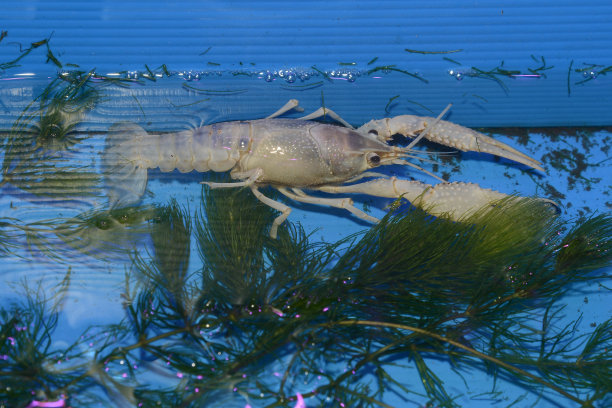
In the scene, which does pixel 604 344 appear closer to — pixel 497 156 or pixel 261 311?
pixel 497 156

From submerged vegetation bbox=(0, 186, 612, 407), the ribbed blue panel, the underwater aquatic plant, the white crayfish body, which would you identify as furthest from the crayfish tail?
submerged vegetation bbox=(0, 186, 612, 407)

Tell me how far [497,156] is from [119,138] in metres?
2.26

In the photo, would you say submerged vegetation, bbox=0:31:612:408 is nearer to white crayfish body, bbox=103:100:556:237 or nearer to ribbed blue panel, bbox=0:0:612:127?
white crayfish body, bbox=103:100:556:237

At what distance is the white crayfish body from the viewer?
2730 mm

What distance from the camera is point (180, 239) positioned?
2670 millimetres

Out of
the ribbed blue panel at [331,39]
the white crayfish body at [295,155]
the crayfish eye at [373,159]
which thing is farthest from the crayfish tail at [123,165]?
the crayfish eye at [373,159]

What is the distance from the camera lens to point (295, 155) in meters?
2.74

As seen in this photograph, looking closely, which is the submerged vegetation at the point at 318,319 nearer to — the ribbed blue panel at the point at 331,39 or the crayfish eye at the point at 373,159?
the crayfish eye at the point at 373,159

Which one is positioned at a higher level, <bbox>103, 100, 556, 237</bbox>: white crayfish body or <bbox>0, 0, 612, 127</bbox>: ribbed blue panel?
<bbox>0, 0, 612, 127</bbox>: ribbed blue panel

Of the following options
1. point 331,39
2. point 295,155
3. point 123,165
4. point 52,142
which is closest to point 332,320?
point 295,155

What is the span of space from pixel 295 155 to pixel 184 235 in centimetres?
75

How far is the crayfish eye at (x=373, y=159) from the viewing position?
2775 millimetres

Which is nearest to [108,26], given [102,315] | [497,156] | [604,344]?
[102,315]

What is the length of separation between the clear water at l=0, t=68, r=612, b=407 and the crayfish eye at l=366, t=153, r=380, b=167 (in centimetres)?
22
